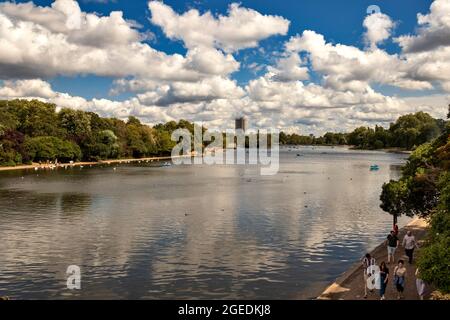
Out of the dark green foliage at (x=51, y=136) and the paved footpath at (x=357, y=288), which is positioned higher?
the dark green foliage at (x=51, y=136)

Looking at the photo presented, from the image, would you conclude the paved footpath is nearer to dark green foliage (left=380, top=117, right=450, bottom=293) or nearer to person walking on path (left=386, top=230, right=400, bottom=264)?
person walking on path (left=386, top=230, right=400, bottom=264)

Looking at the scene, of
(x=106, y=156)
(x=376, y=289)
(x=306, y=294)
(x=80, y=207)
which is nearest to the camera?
(x=376, y=289)

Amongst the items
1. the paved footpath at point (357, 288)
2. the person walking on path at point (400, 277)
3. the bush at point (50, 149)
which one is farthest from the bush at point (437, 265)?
the bush at point (50, 149)

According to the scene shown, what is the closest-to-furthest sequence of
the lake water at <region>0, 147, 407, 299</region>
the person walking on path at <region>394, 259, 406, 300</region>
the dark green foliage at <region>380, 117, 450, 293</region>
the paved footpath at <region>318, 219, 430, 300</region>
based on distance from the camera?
the person walking on path at <region>394, 259, 406, 300</region>, the paved footpath at <region>318, 219, 430, 300</region>, the lake water at <region>0, 147, 407, 299</region>, the dark green foliage at <region>380, 117, 450, 293</region>

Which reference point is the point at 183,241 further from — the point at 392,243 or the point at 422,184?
the point at 422,184

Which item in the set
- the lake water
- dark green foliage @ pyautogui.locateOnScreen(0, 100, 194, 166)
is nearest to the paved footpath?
the lake water

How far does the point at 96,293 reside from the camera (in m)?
30.5

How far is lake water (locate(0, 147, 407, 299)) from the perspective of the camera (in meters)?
32.0

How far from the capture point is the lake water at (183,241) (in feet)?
105

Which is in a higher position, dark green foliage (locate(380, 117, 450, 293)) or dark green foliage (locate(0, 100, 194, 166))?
dark green foliage (locate(0, 100, 194, 166))

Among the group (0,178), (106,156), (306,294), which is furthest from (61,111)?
(306,294)

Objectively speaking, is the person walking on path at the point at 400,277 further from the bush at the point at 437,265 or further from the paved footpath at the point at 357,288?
the bush at the point at 437,265
